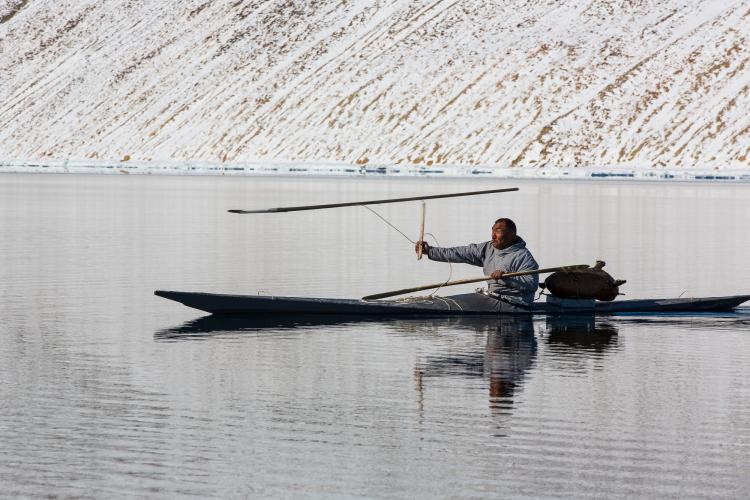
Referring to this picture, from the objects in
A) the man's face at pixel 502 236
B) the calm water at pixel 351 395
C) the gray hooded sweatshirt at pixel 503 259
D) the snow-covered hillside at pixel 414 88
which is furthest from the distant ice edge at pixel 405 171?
the man's face at pixel 502 236

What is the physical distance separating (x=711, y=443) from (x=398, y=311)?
405 inches

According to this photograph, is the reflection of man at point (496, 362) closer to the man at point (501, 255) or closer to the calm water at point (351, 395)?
the calm water at point (351, 395)

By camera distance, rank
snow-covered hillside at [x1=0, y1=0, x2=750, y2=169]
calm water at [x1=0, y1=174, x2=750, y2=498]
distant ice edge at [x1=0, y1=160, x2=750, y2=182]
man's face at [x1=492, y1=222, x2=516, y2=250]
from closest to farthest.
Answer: calm water at [x1=0, y1=174, x2=750, y2=498] → man's face at [x1=492, y1=222, x2=516, y2=250] → distant ice edge at [x1=0, y1=160, x2=750, y2=182] → snow-covered hillside at [x1=0, y1=0, x2=750, y2=169]

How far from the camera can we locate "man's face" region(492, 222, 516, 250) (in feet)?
70.2

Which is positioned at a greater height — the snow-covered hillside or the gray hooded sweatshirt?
the snow-covered hillside

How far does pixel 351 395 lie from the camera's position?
49.2 ft

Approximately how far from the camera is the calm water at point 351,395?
36.9ft

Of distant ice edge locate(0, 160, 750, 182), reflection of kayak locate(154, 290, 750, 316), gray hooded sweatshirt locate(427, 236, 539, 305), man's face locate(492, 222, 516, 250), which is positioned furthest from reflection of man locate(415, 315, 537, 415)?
distant ice edge locate(0, 160, 750, 182)

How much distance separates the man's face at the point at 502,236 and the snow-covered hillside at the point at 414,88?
393 feet

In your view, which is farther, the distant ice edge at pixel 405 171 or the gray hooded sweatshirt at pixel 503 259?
the distant ice edge at pixel 405 171

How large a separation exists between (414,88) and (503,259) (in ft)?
451

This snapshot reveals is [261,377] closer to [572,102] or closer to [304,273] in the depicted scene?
[304,273]

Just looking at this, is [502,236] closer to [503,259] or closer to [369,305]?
[503,259]

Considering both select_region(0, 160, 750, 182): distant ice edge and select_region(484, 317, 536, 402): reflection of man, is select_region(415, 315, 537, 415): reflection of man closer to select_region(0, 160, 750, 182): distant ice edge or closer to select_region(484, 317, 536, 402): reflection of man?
select_region(484, 317, 536, 402): reflection of man
